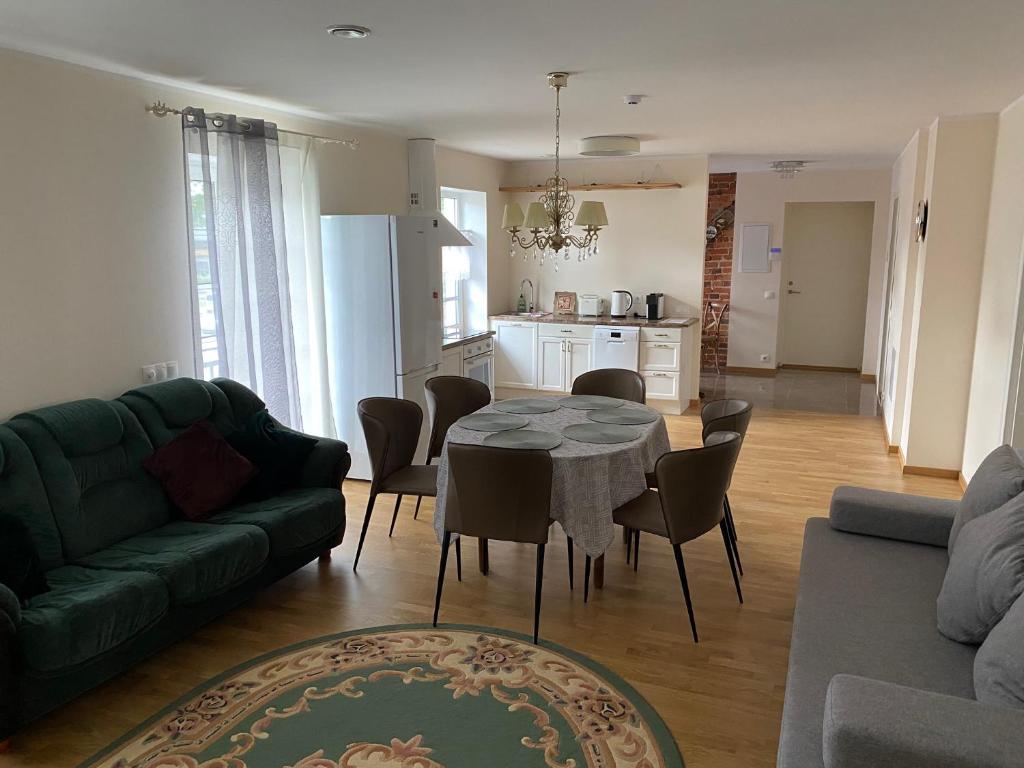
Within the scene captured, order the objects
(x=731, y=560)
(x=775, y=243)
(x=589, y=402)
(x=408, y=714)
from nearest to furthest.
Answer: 1. (x=408, y=714)
2. (x=731, y=560)
3. (x=589, y=402)
4. (x=775, y=243)

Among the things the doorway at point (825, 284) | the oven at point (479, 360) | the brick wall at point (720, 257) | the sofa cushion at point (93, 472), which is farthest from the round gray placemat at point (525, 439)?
the doorway at point (825, 284)

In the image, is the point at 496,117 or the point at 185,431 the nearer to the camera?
the point at 185,431

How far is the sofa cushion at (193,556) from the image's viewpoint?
9.84 ft

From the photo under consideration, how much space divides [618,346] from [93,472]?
505cm

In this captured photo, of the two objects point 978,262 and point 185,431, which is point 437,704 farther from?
point 978,262

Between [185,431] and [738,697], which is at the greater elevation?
[185,431]

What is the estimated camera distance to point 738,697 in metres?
2.86

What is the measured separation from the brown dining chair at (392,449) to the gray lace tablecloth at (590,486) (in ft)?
1.44

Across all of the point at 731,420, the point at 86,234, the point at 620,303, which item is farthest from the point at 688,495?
the point at 620,303

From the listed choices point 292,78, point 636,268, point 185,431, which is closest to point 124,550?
point 185,431

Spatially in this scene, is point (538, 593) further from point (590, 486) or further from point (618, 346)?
point (618, 346)

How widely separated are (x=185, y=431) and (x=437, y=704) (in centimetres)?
188

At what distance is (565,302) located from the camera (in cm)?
825

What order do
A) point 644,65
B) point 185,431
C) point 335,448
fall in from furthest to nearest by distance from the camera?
1. point 335,448
2. point 185,431
3. point 644,65
